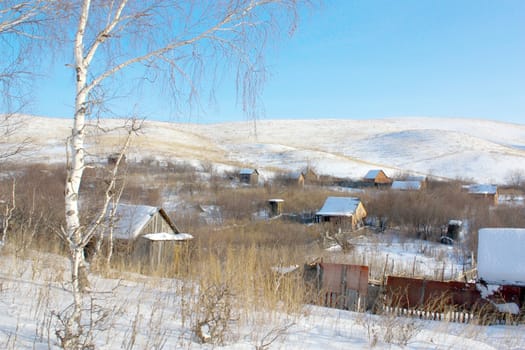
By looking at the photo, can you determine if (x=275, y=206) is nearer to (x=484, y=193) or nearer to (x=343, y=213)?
(x=343, y=213)

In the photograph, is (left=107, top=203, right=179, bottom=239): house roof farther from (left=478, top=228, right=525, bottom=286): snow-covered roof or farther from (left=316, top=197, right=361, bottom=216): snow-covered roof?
(left=316, top=197, right=361, bottom=216): snow-covered roof

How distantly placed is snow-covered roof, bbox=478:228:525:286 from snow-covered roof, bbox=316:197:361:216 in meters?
24.4

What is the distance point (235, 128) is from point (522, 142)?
2650 inches

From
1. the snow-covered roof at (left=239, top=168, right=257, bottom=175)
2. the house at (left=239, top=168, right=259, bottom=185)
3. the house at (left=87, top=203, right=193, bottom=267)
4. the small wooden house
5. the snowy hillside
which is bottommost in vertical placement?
the small wooden house

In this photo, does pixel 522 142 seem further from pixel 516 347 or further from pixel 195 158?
pixel 516 347

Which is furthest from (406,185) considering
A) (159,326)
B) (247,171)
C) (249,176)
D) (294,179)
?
(159,326)

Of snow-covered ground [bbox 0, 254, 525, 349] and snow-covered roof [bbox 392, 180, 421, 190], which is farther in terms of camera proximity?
snow-covered roof [bbox 392, 180, 421, 190]

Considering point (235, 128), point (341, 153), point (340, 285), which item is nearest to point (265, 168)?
point (341, 153)

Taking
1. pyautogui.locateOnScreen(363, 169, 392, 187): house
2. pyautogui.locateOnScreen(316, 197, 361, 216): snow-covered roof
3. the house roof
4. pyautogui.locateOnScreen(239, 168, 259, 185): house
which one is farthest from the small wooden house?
the house roof

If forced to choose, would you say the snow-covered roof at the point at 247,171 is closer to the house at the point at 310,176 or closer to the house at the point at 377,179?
the house at the point at 310,176

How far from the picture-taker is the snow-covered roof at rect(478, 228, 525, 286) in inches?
502

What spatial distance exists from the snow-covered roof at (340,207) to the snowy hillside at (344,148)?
2414 cm

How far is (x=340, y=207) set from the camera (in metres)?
39.4

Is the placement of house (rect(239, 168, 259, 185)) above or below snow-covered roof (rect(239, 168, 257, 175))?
below
